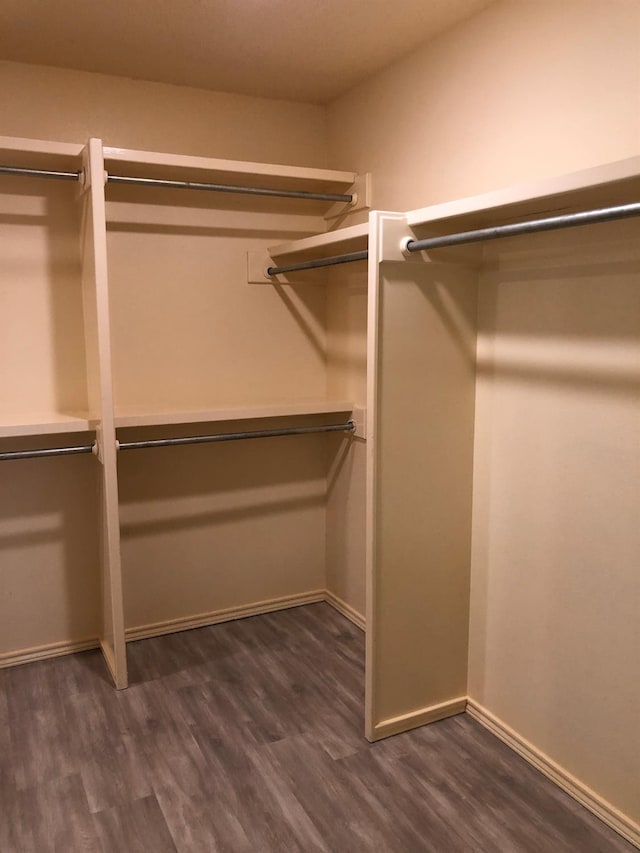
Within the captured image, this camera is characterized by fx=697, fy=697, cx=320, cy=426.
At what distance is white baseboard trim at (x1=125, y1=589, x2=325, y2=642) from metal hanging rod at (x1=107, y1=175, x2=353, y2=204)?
6.28ft

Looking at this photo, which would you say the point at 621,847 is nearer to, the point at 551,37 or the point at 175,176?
the point at 551,37

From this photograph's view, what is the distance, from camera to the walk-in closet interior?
1965 mm

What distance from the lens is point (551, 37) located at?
2.01 metres

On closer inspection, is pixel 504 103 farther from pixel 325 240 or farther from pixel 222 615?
pixel 222 615

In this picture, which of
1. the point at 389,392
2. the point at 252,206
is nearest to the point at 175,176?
the point at 252,206

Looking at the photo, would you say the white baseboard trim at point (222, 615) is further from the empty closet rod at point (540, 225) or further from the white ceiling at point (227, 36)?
the white ceiling at point (227, 36)

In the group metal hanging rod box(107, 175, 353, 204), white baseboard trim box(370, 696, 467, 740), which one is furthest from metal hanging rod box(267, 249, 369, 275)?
white baseboard trim box(370, 696, 467, 740)

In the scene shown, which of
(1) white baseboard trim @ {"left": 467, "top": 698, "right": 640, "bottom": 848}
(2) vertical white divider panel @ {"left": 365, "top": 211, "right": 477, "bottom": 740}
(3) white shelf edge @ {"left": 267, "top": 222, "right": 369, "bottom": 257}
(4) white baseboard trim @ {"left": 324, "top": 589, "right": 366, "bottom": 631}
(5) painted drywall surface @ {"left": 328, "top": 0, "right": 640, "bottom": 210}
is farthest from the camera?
(4) white baseboard trim @ {"left": 324, "top": 589, "right": 366, "bottom": 631}

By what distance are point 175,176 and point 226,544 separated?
1676mm

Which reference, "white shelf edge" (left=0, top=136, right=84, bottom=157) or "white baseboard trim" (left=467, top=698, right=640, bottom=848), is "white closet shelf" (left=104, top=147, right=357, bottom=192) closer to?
"white shelf edge" (left=0, top=136, right=84, bottom=157)

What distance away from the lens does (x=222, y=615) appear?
132 inches

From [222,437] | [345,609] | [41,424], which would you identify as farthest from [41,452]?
[345,609]

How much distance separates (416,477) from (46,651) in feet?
5.97

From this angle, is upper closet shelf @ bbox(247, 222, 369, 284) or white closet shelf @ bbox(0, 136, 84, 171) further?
upper closet shelf @ bbox(247, 222, 369, 284)
